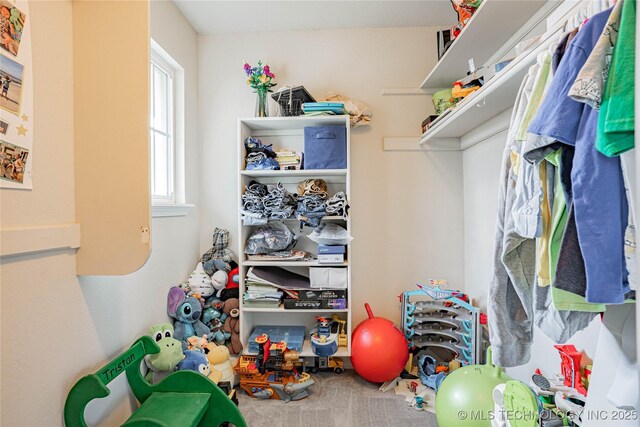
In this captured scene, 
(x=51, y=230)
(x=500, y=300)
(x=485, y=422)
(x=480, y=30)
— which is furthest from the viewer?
(x=480, y=30)

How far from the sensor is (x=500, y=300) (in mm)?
904

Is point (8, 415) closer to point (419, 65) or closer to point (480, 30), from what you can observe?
point (480, 30)

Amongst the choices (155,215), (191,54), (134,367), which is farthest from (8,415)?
(191,54)

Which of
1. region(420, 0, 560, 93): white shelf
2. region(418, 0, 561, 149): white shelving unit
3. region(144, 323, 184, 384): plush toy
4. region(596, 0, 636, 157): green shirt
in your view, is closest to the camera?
region(596, 0, 636, 157): green shirt

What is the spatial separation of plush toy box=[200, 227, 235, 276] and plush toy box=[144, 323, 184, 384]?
0.59 meters

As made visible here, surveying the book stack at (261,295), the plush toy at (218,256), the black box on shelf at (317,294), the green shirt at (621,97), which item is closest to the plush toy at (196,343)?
the book stack at (261,295)

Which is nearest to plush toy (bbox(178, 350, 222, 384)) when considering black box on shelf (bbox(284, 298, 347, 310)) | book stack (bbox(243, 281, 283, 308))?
book stack (bbox(243, 281, 283, 308))

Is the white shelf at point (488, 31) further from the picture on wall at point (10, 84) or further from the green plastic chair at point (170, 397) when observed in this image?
the green plastic chair at point (170, 397)

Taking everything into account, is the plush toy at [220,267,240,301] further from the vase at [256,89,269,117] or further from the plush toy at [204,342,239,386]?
the vase at [256,89,269,117]

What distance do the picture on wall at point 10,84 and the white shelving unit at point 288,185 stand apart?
123 cm

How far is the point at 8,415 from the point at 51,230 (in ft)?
1.82

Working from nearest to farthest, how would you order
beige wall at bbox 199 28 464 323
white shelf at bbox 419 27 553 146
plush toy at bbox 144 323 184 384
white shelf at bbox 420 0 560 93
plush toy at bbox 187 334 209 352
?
white shelf at bbox 419 27 553 146
white shelf at bbox 420 0 560 93
plush toy at bbox 144 323 184 384
plush toy at bbox 187 334 209 352
beige wall at bbox 199 28 464 323

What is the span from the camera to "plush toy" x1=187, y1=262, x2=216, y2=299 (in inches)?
84.4

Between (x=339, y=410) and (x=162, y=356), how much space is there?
3.37ft
